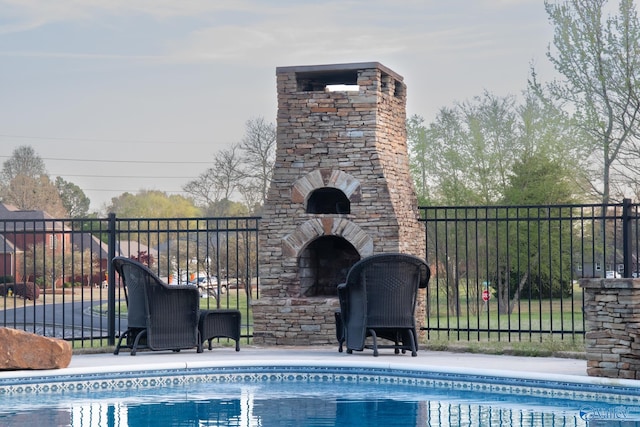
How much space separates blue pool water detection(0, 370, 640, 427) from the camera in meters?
7.26

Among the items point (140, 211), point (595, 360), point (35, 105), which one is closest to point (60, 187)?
point (140, 211)

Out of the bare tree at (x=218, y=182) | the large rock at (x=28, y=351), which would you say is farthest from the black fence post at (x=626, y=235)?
the bare tree at (x=218, y=182)

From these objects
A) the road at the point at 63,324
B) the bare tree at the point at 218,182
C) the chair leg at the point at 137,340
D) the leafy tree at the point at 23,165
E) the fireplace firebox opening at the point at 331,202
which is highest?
the leafy tree at the point at 23,165

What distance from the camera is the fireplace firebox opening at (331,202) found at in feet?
41.5

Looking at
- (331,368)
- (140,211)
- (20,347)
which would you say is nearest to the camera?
(20,347)

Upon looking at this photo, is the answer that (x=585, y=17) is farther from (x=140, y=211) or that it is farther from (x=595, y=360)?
(x=140, y=211)

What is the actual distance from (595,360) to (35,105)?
3623 cm

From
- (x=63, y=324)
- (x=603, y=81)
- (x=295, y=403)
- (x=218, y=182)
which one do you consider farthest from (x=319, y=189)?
(x=218, y=182)

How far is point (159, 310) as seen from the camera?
10.5 metres

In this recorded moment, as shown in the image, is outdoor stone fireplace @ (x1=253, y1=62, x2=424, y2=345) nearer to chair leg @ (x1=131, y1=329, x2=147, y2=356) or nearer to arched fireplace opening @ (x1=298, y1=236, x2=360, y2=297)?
arched fireplace opening @ (x1=298, y1=236, x2=360, y2=297)

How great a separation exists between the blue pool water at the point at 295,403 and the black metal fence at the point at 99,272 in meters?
1.83

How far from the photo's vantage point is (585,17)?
76.5 feet

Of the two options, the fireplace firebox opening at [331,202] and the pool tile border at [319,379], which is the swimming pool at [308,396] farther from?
the fireplace firebox opening at [331,202]

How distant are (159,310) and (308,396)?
2570mm
